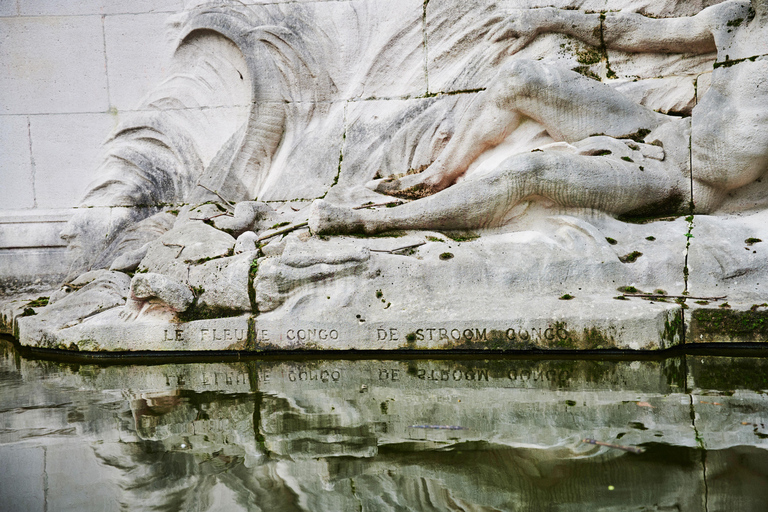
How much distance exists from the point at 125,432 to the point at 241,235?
2099 mm

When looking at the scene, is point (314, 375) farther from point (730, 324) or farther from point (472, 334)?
point (730, 324)

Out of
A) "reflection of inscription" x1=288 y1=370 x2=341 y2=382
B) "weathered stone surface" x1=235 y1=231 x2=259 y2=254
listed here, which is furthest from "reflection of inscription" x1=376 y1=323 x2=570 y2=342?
"weathered stone surface" x1=235 y1=231 x2=259 y2=254

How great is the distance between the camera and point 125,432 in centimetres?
281

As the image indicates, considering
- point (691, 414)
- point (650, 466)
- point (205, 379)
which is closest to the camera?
point (650, 466)

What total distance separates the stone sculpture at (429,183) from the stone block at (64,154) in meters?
0.21

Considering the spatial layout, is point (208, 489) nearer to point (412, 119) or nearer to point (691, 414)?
point (691, 414)

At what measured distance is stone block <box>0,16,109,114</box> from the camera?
642cm

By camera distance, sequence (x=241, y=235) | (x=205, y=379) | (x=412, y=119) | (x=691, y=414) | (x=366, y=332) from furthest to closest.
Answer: (x=412, y=119)
(x=241, y=235)
(x=366, y=332)
(x=205, y=379)
(x=691, y=414)

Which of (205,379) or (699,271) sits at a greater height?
(699,271)

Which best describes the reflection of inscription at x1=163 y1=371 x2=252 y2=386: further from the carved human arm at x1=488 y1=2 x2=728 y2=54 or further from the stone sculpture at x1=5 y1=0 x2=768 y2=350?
the carved human arm at x1=488 y1=2 x2=728 y2=54

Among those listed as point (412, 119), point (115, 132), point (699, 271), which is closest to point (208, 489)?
point (699, 271)

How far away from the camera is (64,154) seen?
6500 millimetres

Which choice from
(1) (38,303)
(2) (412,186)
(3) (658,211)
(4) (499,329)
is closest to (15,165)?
(1) (38,303)

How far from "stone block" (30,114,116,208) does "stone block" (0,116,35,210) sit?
0.09 metres
